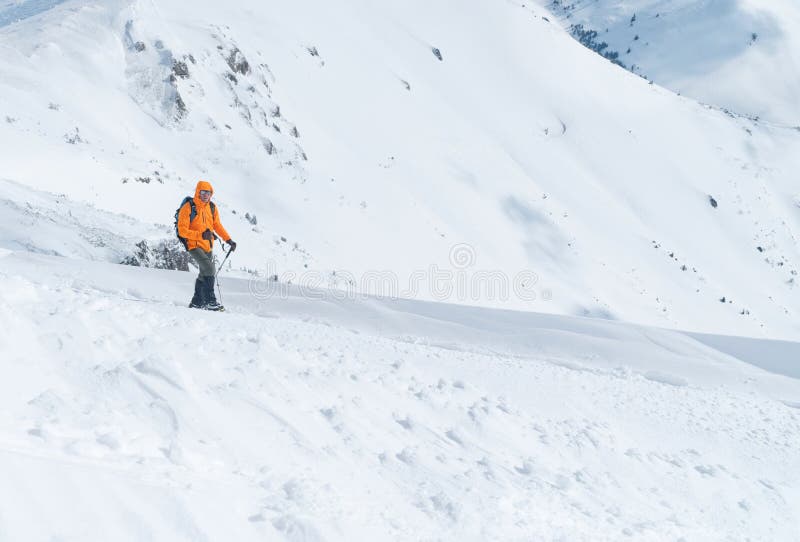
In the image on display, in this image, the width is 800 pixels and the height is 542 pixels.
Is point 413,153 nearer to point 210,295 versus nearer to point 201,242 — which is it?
point 201,242

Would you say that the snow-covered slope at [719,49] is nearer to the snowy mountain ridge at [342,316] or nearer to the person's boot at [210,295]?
the snowy mountain ridge at [342,316]

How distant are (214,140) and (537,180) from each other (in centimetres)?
2218

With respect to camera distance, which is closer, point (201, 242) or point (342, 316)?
point (201, 242)

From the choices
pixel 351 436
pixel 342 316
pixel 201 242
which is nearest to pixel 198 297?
pixel 201 242

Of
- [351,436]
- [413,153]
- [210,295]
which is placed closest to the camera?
[351,436]

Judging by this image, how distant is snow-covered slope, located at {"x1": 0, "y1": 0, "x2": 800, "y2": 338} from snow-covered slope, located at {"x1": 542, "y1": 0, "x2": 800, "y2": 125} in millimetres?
40719

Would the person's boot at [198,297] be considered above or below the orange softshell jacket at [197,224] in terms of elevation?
below

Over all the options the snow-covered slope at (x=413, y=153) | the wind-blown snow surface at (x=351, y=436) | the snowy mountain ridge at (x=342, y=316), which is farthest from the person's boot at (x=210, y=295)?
the snow-covered slope at (x=413, y=153)

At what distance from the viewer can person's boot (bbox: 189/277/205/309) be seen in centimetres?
771

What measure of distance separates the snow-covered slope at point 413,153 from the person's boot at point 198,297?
13.0ft

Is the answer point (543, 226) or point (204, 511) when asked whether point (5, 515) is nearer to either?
point (204, 511)

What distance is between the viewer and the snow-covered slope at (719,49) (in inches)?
3674

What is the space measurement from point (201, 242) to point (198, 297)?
72cm

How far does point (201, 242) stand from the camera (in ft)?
26.2
